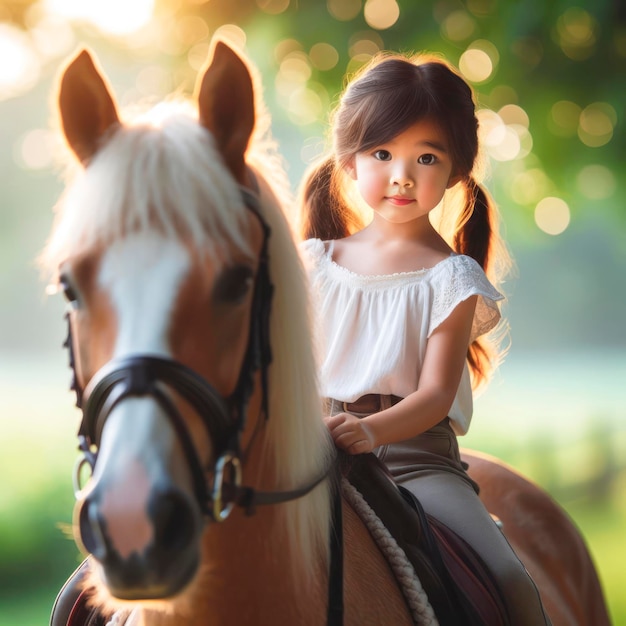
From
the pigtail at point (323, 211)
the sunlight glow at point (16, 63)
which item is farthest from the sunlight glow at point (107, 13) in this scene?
the pigtail at point (323, 211)

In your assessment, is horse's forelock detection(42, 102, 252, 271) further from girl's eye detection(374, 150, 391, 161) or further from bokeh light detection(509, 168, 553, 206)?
bokeh light detection(509, 168, 553, 206)

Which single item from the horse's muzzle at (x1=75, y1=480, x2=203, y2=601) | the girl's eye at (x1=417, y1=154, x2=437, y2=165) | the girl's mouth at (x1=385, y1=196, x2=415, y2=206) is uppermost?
the girl's eye at (x1=417, y1=154, x2=437, y2=165)

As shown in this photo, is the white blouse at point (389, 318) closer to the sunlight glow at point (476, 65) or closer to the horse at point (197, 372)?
the horse at point (197, 372)

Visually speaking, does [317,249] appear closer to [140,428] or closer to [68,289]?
[68,289]

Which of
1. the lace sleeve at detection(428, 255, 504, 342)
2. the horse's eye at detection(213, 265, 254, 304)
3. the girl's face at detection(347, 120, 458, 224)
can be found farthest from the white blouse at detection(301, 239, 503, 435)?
the horse's eye at detection(213, 265, 254, 304)

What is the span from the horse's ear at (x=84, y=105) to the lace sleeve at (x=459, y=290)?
0.85 m

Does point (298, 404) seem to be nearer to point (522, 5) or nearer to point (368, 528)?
point (368, 528)

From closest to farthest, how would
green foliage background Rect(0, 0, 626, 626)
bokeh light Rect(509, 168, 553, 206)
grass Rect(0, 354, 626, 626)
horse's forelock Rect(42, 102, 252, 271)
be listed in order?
horse's forelock Rect(42, 102, 252, 271)
green foliage background Rect(0, 0, 626, 626)
bokeh light Rect(509, 168, 553, 206)
grass Rect(0, 354, 626, 626)

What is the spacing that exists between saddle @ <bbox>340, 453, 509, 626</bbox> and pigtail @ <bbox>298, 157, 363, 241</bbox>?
824mm

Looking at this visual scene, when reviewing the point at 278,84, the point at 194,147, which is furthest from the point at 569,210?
the point at 194,147

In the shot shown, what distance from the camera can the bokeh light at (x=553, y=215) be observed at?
19.2 ft

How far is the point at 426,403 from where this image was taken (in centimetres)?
160

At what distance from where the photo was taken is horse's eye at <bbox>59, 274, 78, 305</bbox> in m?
1.06

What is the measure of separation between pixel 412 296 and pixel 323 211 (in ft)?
1.58
